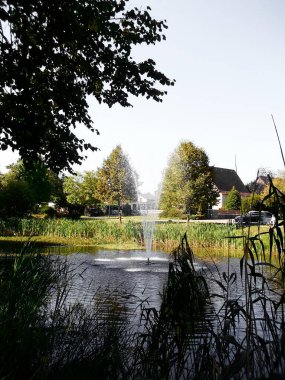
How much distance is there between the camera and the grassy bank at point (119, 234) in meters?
23.1

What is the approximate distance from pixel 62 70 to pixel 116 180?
1366 inches

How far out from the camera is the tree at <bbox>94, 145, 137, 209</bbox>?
4497cm

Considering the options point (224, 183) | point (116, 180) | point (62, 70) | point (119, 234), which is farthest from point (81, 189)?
point (62, 70)

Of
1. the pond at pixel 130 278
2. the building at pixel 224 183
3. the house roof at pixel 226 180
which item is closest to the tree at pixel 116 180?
the pond at pixel 130 278

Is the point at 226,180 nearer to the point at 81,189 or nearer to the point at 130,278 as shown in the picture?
the point at 81,189

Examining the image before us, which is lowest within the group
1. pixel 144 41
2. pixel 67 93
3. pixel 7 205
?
pixel 7 205

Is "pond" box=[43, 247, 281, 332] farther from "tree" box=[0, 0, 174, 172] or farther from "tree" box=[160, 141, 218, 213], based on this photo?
"tree" box=[160, 141, 218, 213]

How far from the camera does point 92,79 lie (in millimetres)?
10656

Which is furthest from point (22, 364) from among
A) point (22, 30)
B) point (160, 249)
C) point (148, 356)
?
point (160, 249)

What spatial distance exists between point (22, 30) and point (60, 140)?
8.72ft

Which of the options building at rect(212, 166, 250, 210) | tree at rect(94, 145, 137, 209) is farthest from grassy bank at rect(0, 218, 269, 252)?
building at rect(212, 166, 250, 210)

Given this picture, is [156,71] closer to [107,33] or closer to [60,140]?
[107,33]

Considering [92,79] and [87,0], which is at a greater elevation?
[87,0]

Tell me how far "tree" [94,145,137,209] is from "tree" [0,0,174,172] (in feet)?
111
